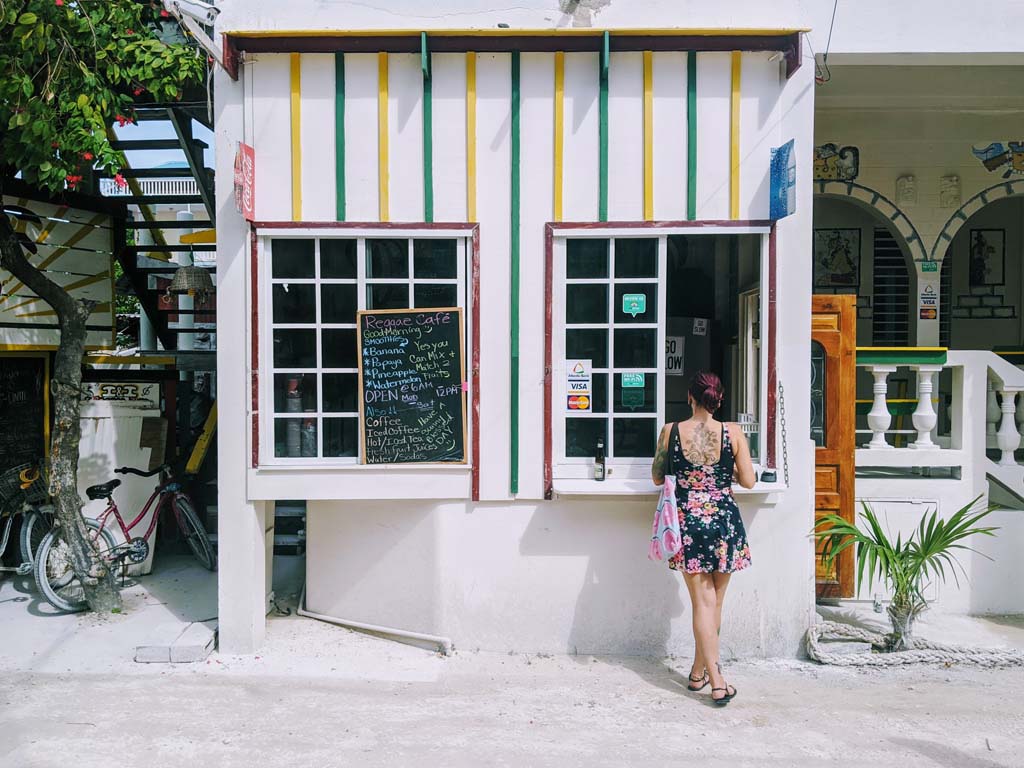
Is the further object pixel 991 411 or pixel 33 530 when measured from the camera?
pixel 33 530

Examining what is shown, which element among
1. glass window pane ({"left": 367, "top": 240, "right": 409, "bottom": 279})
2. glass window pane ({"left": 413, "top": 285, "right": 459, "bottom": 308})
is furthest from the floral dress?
glass window pane ({"left": 367, "top": 240, "right": 409, "bottom": 279})

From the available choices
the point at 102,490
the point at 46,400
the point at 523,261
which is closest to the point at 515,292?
the point at 523,261

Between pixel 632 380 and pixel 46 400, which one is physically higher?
pixel 632 380

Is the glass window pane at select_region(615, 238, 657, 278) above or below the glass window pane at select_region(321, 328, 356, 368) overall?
above

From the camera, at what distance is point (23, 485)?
7.04 metres

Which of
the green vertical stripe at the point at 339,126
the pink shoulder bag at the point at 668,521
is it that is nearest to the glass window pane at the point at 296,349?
the green vertical stripe at the point at 339,126

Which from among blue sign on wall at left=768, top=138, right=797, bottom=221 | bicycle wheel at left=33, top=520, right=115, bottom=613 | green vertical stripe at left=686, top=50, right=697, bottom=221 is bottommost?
bicycle wheel at left=33, top=520, right=115, bottom=613

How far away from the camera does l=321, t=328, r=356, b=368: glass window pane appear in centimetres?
552

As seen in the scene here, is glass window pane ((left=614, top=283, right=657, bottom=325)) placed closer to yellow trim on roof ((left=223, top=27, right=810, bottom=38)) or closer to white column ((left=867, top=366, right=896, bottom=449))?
yellow trim on roof ((left=223, top=27, right=810, bottom=38))

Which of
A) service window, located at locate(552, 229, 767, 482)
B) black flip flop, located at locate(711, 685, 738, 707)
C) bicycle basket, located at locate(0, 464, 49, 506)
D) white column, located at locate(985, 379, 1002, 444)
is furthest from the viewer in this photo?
bicycle basket, located at locate(0, 464, 49, 506)

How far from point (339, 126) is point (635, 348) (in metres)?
2.38

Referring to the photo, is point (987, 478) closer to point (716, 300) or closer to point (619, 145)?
point (716, 300)

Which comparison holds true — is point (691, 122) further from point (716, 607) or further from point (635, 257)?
point (716, 607)

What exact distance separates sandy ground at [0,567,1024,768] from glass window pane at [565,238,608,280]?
99.3 inches
